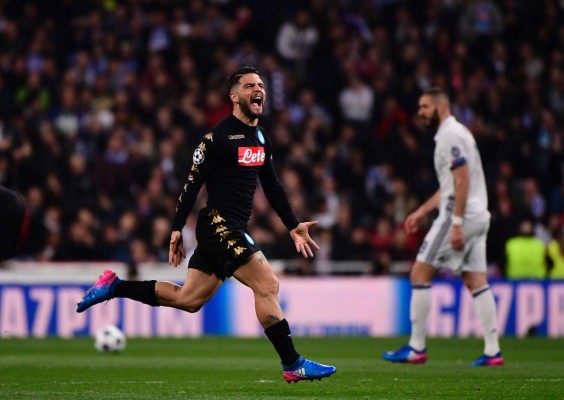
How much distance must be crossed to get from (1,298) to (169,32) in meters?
6.68

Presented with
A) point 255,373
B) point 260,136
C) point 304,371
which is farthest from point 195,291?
point 255,373

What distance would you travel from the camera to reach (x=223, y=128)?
30.4ft

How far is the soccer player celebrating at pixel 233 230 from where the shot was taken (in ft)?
29.8

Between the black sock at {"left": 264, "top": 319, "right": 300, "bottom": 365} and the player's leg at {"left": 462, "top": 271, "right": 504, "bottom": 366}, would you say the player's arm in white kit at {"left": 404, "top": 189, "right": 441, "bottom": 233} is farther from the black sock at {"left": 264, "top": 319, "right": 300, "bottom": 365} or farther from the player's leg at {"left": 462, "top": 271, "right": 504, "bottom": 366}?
the black sock at {"left": 264, "top": 319, "right": 300, "bottom": 365}

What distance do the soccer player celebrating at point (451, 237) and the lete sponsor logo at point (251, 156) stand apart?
2.68 meters

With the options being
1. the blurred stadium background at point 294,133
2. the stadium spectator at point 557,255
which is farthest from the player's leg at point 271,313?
the stadium spectator at point 557,255

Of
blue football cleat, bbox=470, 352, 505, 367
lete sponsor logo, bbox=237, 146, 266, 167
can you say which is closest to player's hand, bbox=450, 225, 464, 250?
blue football cleat, bbox=470, 352, 505, 367

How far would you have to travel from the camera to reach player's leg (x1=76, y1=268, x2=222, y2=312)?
9.35 m

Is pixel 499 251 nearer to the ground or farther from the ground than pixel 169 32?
nearer to the ground

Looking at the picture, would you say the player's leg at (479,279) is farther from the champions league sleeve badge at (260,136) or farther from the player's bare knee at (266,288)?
the player's bare knee at (266,288)

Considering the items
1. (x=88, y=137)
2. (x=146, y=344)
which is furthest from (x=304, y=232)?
(x=88, y=137)

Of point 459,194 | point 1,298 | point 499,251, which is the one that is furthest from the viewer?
point 499,251

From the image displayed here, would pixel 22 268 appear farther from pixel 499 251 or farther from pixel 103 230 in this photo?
pixel 499 251

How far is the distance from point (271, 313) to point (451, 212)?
3.06 m
